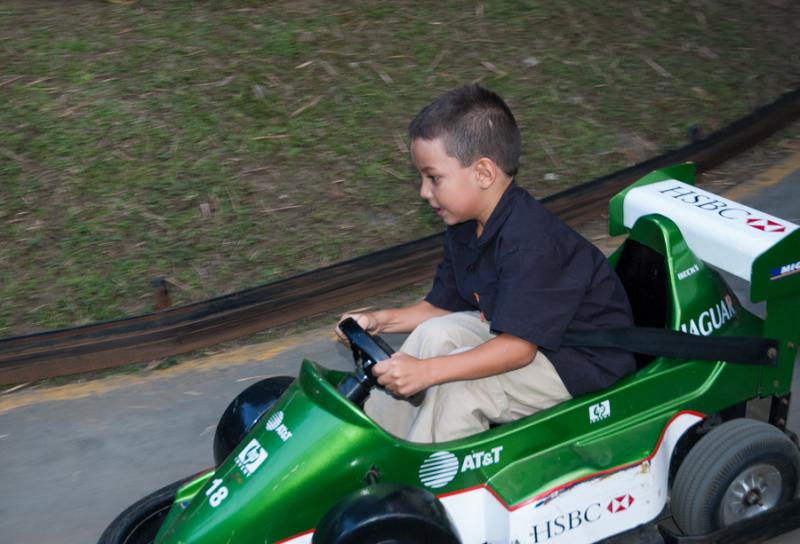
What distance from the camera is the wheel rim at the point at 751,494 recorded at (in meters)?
2.71

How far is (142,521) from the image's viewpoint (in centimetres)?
273

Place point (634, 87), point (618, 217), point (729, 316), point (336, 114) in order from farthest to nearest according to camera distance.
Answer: point (634, 87)
point (336, 114)
point (618, 217)
point (729, 316)

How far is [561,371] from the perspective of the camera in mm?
2621

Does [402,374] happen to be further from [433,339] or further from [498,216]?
[498,216]

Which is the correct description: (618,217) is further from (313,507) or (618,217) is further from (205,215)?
(205,215)

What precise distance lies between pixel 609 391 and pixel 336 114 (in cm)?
324

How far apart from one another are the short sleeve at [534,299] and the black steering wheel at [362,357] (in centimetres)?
29

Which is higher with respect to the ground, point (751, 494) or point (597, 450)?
point (597, 450)

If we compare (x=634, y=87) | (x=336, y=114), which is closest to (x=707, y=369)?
(x=336, y=114)

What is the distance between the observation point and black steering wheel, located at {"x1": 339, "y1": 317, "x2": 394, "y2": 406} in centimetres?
243

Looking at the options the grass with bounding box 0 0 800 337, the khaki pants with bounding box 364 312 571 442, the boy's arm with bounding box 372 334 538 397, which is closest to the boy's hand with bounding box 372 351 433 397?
the boy's arm with bounding box 372 334 538 397

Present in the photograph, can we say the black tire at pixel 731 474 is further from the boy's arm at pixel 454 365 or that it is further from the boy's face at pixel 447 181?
the boy's face at pixel 447 181

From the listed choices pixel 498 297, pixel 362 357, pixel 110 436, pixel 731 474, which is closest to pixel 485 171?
pixel 498 297

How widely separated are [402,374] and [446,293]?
0.64 metres
